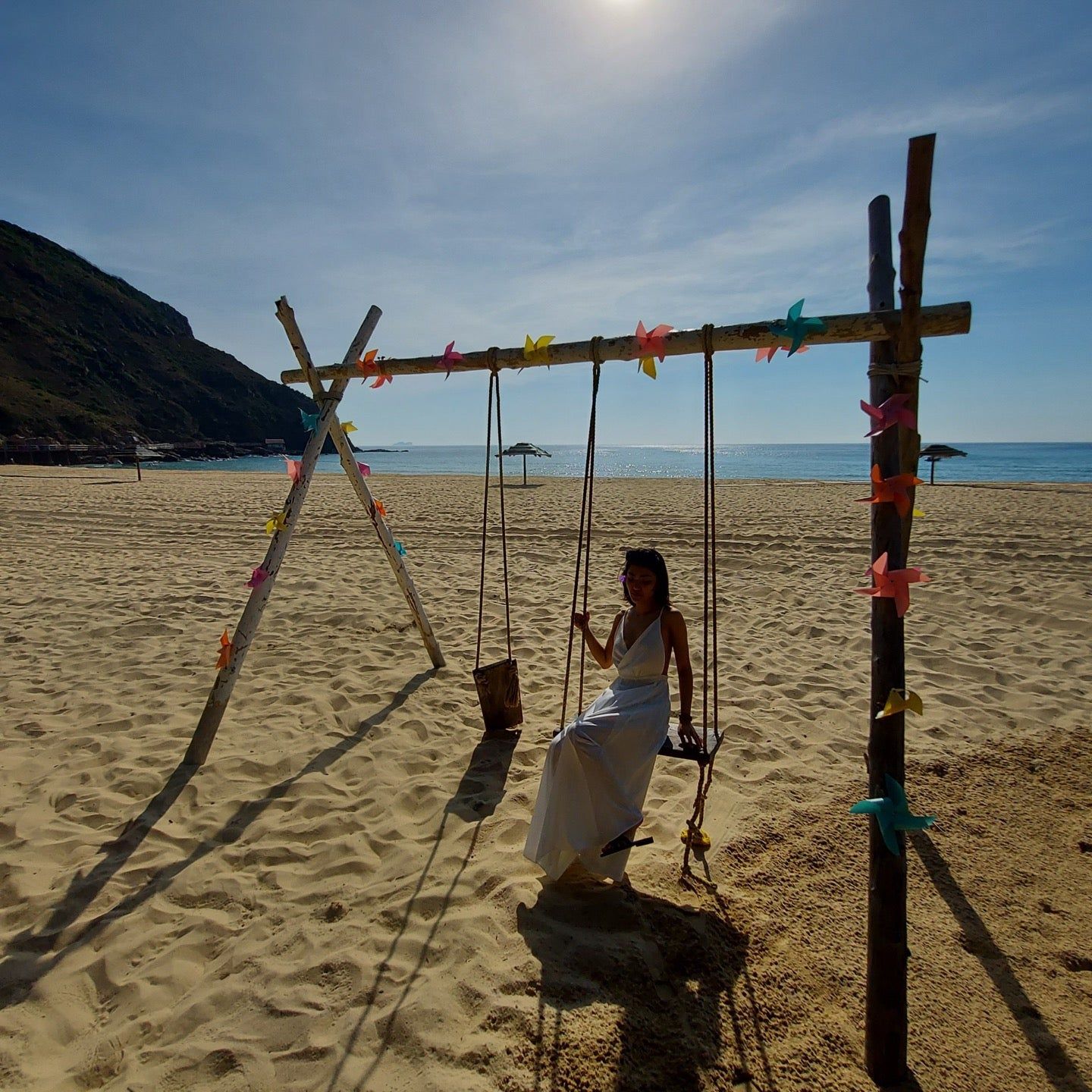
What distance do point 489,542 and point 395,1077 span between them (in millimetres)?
8782

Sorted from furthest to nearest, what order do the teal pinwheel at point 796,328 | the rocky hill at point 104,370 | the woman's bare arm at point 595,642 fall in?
1. the rocky hill at point 104,370
2. the woman's bare arm at point 595,642
3. the teal pinwheel at point 796,328

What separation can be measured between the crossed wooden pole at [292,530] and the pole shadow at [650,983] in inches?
85.8

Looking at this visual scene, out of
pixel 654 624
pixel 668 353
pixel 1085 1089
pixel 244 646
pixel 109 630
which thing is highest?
pixel 668 353

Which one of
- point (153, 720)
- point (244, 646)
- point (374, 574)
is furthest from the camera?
point (374, 574)

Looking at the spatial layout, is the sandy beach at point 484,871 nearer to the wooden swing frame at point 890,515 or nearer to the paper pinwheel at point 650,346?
the wooden swing frame at point 890,515

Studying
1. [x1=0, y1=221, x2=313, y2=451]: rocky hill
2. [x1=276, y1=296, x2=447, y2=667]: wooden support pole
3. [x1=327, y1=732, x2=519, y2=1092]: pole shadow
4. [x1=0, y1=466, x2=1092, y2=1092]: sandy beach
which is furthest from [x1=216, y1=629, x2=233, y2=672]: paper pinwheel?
[x1=0, y1=221, x2=313, y2=451]: rocky hill

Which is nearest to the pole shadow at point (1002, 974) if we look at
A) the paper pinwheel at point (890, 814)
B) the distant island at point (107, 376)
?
the paper pinwheel at point (890, 814)

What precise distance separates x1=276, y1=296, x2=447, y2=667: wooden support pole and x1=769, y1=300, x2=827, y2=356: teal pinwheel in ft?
8.98

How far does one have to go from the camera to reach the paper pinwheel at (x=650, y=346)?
9.38 ft

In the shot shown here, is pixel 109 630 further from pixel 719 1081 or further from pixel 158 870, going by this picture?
pixel 719 1081

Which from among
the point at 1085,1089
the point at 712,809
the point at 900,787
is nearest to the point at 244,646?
the point at 712,809

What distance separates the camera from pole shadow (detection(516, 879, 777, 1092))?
6.11 ft

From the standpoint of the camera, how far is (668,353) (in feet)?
9.43

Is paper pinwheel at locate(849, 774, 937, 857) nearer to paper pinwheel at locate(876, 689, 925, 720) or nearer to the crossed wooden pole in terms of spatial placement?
paper pinwheel at locate(876, 689, 925, 720)
